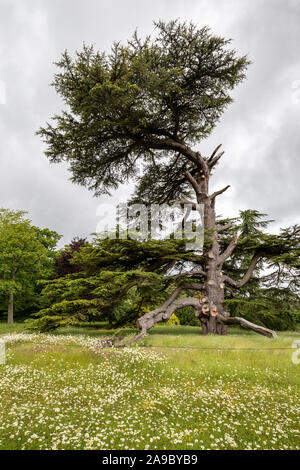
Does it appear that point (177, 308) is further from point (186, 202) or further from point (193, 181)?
point (193, 181)

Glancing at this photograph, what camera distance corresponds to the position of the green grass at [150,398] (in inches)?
148

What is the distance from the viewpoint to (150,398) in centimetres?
510

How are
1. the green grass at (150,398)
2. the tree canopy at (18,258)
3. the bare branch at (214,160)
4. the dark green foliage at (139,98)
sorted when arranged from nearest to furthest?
1. the green grass at (150,398)
2. the dark green foliage at (139,98)
3. the bare branch at (214,160)
4. the tree canopy at (18,258)

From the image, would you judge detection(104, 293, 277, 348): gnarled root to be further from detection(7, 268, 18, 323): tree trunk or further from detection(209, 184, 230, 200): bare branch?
detection(7, 268, 18, 323): tree trunk

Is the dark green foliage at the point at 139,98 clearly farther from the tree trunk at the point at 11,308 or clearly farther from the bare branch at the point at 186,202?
the tree trunk at the point at 11,308

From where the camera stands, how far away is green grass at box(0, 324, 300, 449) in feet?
12.3

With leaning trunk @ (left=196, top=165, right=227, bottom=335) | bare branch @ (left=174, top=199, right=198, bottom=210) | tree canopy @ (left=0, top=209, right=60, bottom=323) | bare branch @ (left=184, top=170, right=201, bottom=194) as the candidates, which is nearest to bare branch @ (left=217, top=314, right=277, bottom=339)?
leaning trunk @ (left=196, top=165, right=227, bottom=335)

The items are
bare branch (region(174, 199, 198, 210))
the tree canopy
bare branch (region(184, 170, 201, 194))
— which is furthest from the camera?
the tree canopy

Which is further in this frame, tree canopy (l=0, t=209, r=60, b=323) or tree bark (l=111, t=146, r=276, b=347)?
tree canopy (l=0, t=209, r=60, b=323)

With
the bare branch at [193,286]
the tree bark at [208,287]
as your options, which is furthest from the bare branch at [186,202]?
the bare branch at [193,286]

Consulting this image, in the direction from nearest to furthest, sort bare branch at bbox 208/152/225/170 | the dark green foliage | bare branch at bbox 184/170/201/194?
the dark green foliage, bare branch at bbox 184/170/201/194, bare branch at bbox 208/152/225/170

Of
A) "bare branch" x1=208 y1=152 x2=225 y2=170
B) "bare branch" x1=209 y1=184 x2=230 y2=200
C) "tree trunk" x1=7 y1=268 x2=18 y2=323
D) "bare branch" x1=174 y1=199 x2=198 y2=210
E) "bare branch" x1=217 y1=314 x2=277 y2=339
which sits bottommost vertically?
"tree trunk" x1=7 y1=268 x2=18 y2=323

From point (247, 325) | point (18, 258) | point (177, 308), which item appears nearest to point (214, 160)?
point (177, 308)

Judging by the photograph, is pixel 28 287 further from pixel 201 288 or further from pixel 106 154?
pixel 201 288
